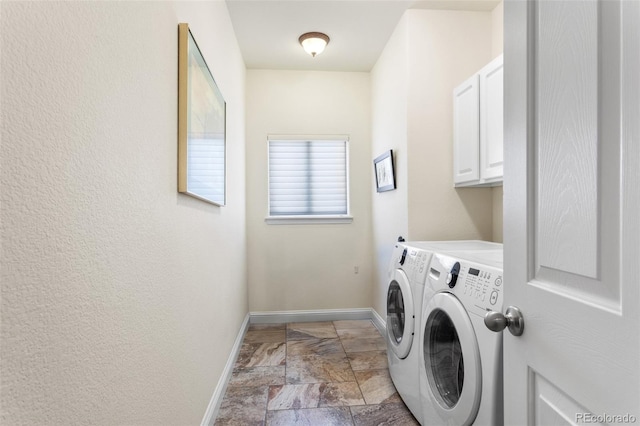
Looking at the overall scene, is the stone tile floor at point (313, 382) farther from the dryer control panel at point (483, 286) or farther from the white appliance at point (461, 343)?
the dryer control panel at point (483, 286)

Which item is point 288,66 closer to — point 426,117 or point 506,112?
point 426,117

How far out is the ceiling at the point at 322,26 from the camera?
2496 mm

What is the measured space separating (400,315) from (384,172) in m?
1.38

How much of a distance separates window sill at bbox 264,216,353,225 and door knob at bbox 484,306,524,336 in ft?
9.22

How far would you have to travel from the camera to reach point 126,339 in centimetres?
90

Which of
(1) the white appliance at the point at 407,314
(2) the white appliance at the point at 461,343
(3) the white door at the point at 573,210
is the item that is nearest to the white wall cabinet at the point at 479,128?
(1) the white appliance at the point at 407,314

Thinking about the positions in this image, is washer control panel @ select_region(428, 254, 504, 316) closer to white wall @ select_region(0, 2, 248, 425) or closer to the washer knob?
the washer knob

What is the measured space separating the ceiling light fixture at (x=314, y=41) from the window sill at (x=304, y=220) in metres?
1.58

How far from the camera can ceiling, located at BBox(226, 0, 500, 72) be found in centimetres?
250

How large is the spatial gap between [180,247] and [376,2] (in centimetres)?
221

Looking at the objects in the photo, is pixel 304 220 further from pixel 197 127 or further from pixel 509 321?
pixel 509 321

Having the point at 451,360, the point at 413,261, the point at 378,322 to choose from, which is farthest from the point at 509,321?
the point at 378,322

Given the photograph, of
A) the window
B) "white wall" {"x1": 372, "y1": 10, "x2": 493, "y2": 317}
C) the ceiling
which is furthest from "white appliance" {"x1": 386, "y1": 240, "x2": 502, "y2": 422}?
the ceiling

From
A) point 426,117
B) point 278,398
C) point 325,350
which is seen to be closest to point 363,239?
point 325,350
